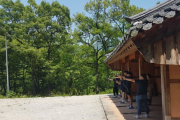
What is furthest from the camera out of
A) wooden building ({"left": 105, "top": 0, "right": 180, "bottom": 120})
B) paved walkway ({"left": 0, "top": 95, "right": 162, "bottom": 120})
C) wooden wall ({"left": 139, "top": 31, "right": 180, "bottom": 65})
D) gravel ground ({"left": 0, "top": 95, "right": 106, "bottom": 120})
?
gravel ground ({"left": 0, "top": 95, "right": 106, "bottom": 120})

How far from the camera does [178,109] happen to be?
11.0 feet

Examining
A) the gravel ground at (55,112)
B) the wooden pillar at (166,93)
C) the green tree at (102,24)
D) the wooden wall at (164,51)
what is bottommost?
the gravel ground at (55,112)

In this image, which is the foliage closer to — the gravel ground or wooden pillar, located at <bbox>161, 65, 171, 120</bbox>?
the gravel ground

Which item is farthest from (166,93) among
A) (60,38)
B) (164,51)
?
(60,38)

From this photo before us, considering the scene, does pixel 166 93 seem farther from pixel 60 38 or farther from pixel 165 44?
pixel 60 38

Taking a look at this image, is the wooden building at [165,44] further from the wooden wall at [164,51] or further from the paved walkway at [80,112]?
the paved walkway at [80,112]

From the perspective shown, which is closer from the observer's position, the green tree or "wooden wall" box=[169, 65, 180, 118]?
"wooden wall" box=[169, 65, 180, 118]

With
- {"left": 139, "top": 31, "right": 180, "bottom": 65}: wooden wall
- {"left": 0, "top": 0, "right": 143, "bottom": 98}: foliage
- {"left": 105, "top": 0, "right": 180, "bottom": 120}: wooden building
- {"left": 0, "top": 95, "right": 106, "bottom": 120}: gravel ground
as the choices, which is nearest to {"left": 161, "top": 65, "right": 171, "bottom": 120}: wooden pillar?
{"left": 105, "top": 0, "right": 180, "bottom": 120}: wooden building

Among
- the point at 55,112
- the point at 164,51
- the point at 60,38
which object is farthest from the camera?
the point at 60,38

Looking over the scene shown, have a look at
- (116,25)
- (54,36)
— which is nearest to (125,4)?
(116,25)

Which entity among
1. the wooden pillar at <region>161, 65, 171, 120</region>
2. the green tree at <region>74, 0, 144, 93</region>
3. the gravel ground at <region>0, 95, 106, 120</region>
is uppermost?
the green tree at <region>74, 0, 144, 93</region>

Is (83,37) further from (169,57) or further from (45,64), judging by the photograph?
(169,57)

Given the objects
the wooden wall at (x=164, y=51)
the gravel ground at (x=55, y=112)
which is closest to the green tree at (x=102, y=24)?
the gravel ground at (x=55, y=112)

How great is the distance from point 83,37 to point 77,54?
2413 millimetres
